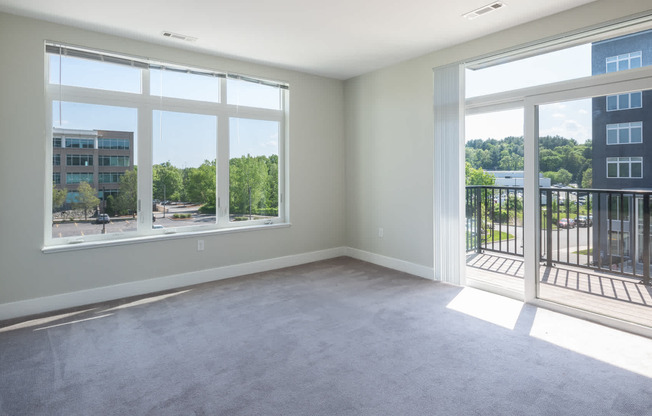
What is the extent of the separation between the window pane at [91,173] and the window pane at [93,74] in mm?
206

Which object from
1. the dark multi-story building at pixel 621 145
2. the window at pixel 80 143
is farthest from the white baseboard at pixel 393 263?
the window at pixel 80 143

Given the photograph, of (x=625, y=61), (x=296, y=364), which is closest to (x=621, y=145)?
(x=625, y=61)

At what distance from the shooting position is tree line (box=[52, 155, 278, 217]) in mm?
3691

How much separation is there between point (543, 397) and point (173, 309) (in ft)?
9.56

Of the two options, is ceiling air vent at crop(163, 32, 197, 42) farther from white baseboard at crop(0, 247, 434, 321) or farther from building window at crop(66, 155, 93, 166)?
white baseboard at crop(0, 247, 434, 321)

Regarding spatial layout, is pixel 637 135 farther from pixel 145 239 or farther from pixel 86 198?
pixel 86 198

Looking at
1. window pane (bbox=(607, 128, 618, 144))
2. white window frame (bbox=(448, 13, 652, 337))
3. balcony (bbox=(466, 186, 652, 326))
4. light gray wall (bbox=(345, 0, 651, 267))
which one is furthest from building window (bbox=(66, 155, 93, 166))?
window pane (bbox=(607, 128, 618, 144))

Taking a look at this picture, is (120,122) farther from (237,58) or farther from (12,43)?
(237,58)

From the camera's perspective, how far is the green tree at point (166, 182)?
396 cm

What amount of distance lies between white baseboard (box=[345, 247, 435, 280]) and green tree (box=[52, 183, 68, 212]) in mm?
3540

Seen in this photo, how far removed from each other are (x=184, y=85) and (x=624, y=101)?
4.16 metres

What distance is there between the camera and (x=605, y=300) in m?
3.04

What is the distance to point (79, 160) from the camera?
Result: 138 inches

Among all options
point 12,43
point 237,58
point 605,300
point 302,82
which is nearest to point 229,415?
point 605,300
